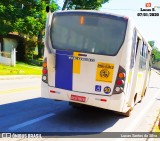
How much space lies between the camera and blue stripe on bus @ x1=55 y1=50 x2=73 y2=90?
878cm

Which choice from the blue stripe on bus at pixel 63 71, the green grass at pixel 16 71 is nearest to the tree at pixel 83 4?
the green grass at pixel 16 71

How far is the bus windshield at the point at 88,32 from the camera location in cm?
853

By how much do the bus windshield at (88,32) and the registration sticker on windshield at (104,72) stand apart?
1.12 feet

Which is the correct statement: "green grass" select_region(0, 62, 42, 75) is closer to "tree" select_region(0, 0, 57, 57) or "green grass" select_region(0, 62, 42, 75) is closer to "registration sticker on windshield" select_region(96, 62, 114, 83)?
"tree" select_region(0, 0, 57, 57)

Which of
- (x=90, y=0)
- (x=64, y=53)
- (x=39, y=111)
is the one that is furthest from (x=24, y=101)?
(x=90, y=0)

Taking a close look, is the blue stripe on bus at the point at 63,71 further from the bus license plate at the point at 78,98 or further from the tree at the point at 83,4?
the tree at the point at 83,4

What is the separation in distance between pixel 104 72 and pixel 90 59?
0.55 meters

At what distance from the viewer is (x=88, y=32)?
8781 millimetres

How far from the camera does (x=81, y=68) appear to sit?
8656 millimetres

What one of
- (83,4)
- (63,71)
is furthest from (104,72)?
(83,4)

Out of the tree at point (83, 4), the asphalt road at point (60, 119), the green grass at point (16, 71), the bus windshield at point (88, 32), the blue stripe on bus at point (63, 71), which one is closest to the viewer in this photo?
the asphalt road at point (60, 119)

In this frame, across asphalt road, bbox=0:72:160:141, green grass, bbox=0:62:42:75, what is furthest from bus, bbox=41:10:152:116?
green grass, bbox=0:62:42:75

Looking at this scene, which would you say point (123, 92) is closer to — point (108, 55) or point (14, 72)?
point (108, 55)

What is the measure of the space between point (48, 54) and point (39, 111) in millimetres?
2106
